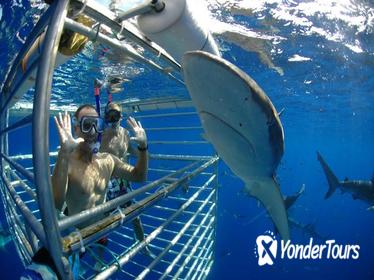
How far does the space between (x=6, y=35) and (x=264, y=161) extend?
33.0ft

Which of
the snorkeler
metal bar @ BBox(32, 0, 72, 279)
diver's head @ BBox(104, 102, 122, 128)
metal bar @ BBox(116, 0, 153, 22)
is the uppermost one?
metal bar @ BBox(116, 0, 153, 22)

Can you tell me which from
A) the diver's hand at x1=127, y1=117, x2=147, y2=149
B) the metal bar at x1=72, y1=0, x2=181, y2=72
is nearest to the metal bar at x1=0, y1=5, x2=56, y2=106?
the metal bar at x1=72, y1=0, x2=181, y2=72

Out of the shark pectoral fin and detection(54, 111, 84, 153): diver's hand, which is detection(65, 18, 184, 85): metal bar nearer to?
detection(54, 111, 84, 153): diver's hand

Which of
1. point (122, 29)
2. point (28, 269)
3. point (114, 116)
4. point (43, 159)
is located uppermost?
point (122, 29)

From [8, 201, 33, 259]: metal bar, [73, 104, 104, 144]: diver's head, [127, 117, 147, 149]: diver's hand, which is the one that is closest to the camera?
[8, 201, 33, 259]: metal bar

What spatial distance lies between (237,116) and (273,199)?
124cm

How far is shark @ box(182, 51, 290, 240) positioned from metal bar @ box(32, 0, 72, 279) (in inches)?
31.7

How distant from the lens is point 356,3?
8.30 metres

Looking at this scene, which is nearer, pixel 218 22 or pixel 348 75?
pixel 218 22

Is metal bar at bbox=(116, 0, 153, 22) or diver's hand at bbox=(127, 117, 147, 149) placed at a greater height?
metal bar at bbox=(116, 0, 153, 22)

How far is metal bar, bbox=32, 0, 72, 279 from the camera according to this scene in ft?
3.12

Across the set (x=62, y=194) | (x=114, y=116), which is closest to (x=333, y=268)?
(x=114, y=116)

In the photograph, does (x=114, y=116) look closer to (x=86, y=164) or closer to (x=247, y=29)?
(x=86, y=164)

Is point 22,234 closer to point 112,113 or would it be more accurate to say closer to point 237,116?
point 237,116
